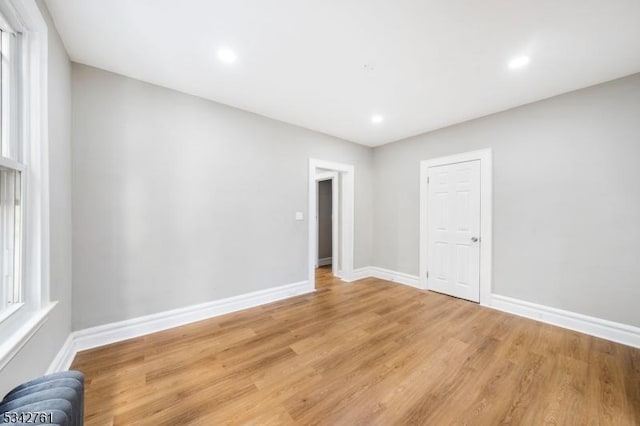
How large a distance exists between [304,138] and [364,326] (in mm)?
2849

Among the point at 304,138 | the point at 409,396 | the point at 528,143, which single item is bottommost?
the point at 409,396

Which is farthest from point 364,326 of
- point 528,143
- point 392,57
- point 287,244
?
point 528,143

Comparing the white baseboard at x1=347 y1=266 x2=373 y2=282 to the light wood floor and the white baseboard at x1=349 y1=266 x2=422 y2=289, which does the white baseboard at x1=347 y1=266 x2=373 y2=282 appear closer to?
the white baseboard at x1=349 y1=266 x2=422 y2=289

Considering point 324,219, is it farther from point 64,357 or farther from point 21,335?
point 21,335

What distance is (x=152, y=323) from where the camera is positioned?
8.15ft

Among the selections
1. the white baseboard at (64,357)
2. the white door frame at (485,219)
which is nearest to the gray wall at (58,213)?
the white baseboard at (64,357)

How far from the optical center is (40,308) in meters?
1.47

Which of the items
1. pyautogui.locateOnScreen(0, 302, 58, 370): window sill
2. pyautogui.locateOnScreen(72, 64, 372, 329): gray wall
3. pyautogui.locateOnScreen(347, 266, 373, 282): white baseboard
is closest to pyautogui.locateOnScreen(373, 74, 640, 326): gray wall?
pyautogui.locateOnScreen(347, 266, 373, 282): white baseboard

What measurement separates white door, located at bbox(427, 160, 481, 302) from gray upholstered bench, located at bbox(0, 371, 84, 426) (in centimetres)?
405

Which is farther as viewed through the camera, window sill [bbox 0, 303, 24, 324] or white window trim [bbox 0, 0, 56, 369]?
white window trim [bbox 0, 0, 56, 369]

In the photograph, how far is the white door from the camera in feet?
11.2

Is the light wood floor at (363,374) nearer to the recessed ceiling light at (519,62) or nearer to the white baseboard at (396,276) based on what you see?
the white baseboard at (396,276)

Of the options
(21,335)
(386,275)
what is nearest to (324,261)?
(386,275)

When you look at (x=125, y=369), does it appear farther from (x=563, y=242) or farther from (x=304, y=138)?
(x=563, y=242)
